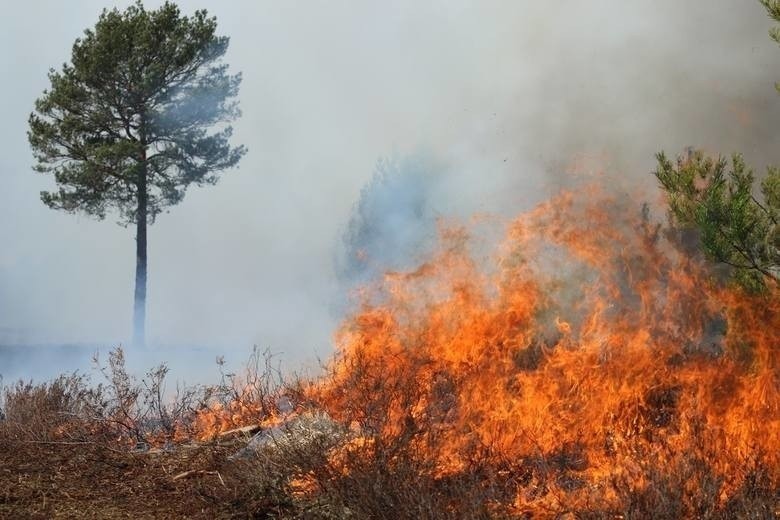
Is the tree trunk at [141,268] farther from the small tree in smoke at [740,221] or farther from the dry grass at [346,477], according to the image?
the small tree in smoke at [740,221]

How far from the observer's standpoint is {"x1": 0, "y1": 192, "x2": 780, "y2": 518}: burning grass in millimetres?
5430

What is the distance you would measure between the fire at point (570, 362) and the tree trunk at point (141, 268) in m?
12.5

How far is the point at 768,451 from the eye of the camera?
19.4ft

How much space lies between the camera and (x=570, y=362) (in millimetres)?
7359

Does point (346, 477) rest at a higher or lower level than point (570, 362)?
lower

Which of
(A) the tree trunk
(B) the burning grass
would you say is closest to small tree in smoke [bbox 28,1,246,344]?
(A) the tree trunk

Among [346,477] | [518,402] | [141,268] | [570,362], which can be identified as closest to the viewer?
[346,477]

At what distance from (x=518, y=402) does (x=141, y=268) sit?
15.7 meters

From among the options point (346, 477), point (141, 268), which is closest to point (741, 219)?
point (346, 477)

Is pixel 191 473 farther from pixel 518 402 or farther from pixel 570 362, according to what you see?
pixel 570 362

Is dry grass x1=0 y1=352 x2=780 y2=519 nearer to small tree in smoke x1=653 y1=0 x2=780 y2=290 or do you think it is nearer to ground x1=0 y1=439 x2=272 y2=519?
ground x1=0 y1=439 x2=272 y2=519

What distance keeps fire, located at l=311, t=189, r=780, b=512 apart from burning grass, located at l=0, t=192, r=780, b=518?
0.07 ft

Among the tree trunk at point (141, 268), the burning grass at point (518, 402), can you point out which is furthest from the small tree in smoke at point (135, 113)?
the burning grass at point (518, 402)

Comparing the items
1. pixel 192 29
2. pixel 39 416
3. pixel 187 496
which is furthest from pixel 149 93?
pixel 187 496
